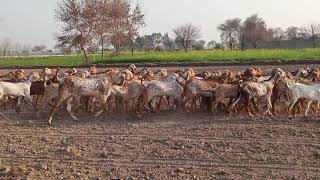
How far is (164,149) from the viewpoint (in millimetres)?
12195

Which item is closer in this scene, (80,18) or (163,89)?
(163,89)

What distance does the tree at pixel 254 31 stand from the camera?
88375 millimetres

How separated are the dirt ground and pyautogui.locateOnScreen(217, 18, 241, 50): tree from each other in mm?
82809

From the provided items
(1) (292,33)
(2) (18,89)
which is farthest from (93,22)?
(1) (292,33)

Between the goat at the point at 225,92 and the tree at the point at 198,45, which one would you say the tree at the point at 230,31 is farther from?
the goat at the point at 225,92

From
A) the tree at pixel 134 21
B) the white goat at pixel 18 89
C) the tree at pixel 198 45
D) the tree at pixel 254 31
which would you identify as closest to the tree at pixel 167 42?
the tree at pixel 198 45

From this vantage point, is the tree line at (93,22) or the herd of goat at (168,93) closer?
the herd of goat at (168,93)

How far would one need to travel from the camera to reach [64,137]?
1380 centimetres

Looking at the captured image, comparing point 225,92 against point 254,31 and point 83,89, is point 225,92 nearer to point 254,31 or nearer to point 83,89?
point 83,89

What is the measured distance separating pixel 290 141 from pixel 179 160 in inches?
108

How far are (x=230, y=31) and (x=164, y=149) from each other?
8855cm

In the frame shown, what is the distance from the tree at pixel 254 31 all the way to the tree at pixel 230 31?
5.15 m

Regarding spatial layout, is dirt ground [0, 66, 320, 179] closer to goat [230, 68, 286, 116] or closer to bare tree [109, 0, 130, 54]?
goat [230, 68, 286, 116]

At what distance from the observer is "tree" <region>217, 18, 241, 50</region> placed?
9769 cm
